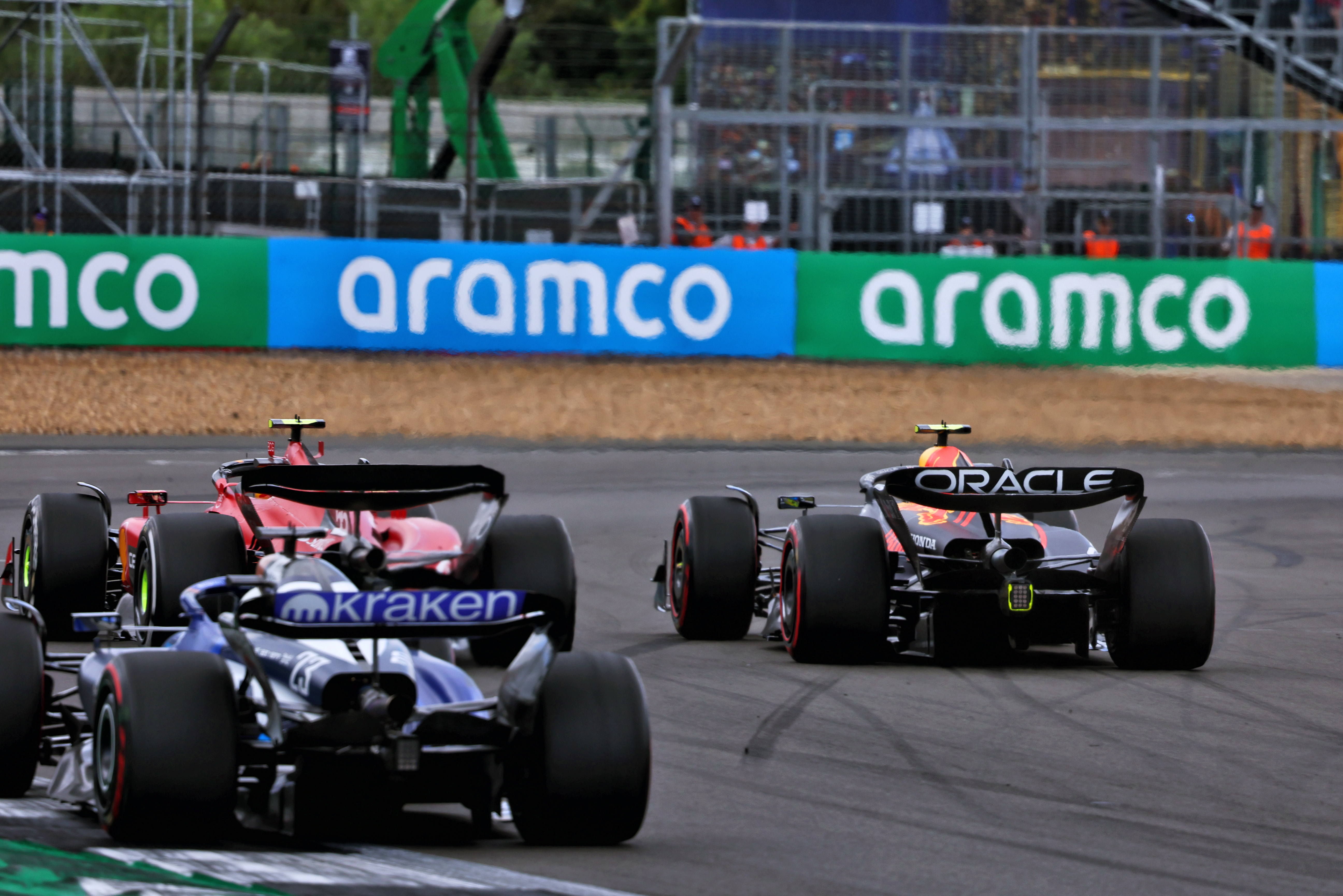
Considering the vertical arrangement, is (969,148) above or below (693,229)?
above

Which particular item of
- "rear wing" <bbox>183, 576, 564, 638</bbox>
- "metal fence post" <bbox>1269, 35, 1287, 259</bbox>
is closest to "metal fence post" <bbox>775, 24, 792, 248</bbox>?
"metal fence post" <bbox>1269, 35, 1287, 259</bbox>

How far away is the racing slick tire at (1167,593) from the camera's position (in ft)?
27.4

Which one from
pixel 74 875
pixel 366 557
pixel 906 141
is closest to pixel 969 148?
pixel 906 141

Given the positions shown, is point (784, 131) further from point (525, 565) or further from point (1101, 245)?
point (525, 565)

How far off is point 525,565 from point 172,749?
320 centimetres

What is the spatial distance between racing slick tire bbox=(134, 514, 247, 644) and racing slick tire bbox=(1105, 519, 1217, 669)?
A: 11.4 feet

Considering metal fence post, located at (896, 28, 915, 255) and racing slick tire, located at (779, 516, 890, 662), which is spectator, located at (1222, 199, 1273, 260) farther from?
racing slick tire, located at (779, 516, 890, 662)

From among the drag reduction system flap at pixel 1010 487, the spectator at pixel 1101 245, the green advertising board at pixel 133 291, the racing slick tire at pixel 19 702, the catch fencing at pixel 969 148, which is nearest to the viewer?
the racing slick tire at pixel 19 702

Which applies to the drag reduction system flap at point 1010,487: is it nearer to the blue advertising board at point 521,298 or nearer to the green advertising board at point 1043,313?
the blue advertising board at point 521,298

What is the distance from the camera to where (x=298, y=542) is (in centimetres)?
742

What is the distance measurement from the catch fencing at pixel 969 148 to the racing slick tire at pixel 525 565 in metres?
13.7

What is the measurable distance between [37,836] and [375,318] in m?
15.0

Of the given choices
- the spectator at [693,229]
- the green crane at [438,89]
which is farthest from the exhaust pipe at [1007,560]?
the green crane at [438,89]

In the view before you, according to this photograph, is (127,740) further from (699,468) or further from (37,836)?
(699,468)
